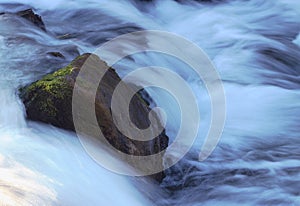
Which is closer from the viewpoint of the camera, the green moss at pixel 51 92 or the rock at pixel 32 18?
the green moss at pixel 51 92

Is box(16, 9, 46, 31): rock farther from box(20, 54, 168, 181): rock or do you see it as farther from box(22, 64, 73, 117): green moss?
box(22, 64, 73, 117): green moss

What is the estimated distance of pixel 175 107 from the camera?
5402 mm

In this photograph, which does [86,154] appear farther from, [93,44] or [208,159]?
[93,44]

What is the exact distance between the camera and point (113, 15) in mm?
8031

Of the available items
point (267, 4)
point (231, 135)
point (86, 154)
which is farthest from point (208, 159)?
point (267, 4)

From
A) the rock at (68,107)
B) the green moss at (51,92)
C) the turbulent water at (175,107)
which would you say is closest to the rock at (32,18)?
the turbulent water at (175,107)

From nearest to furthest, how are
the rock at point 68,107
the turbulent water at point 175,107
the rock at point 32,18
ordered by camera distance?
1. the turbulent water at point 175,107
2. the rock at point 68,107
3. the rock at point 32,18

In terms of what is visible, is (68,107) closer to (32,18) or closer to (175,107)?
(175,107)

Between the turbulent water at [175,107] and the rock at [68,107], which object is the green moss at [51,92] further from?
the turbulent water at [175,107]

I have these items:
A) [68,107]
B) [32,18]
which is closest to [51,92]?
[68,107]

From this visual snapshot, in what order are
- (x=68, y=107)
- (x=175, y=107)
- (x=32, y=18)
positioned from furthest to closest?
(x=32, y=18) < (x=175, y=107) < (x=68, y=107)

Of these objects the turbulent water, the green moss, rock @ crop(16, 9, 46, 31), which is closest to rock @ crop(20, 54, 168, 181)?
the green moss

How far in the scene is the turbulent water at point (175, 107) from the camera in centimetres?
355

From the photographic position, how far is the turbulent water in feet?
11.6
